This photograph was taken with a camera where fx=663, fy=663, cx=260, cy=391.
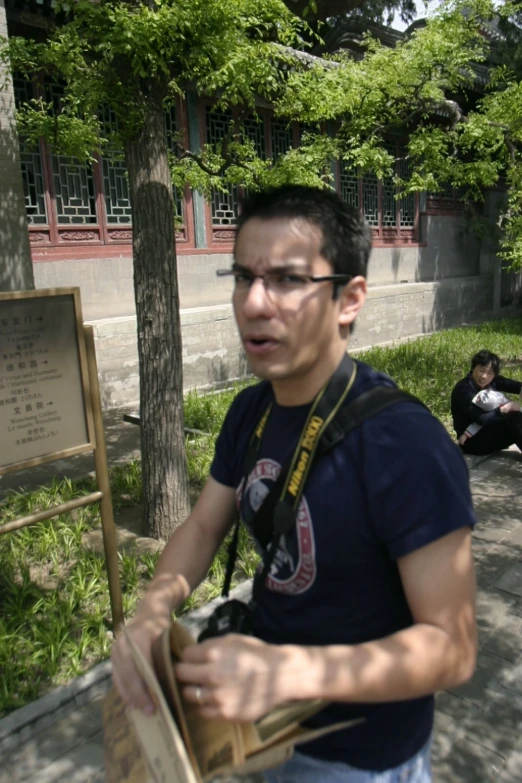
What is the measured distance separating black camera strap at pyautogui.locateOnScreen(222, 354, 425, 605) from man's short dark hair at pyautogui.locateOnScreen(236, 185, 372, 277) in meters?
0.20

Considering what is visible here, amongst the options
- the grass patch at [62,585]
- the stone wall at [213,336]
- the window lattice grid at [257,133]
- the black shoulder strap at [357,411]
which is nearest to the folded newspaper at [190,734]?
the black shoulder strap at [357,411]

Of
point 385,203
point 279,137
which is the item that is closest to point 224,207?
point 279,137

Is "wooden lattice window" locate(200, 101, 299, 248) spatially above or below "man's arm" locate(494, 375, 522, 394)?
above

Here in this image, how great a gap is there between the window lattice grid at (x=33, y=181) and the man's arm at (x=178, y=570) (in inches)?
270

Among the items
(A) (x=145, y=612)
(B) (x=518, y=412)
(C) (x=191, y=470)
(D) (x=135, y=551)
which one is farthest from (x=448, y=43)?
(A) (x=145, y=612)

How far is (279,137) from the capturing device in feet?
35.7

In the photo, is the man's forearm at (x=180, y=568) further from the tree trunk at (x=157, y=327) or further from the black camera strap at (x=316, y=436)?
the tree trunk at (x=157, y=327)

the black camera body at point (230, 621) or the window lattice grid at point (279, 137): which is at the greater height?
the window lattice grid at point (279, 137)

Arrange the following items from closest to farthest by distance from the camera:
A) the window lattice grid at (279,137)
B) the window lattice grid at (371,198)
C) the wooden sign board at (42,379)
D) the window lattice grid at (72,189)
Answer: the wooden sign board at (42,379), the window lattice grid at (72,189), the window lattice grid at (279,137), the window lattice grid at (371,198)

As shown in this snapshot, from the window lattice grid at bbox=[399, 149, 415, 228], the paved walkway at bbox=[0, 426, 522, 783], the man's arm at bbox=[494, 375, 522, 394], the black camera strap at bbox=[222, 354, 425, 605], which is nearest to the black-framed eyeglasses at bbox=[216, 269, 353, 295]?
the black camera strap at bbox=[222, 354, 425, 605]

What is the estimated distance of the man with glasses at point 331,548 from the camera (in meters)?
1.00

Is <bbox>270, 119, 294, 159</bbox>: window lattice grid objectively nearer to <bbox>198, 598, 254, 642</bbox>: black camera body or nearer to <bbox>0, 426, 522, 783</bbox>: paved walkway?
<bbox>0, 426, 522, 783</bbox>: paved walkway

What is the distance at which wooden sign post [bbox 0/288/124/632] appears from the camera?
2.79m

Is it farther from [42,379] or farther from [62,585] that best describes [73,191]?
[42,379]
